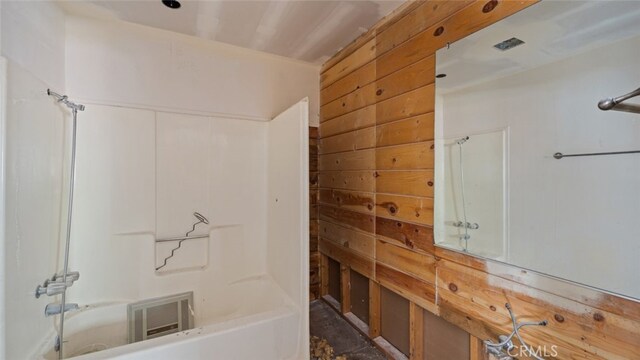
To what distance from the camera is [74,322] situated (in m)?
1.74

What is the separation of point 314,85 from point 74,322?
261 centimetres

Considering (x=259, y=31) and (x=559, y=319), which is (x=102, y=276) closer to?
(x=259, y=31)

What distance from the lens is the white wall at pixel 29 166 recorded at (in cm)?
117

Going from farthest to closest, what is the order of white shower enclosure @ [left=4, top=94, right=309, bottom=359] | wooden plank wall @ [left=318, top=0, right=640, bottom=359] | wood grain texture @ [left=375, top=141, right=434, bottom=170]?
white shower enclosure @ [left=4, top=94, right=309, bottom=359]
wood grain texture @ [left=375, top=141, right=434, bottom=170]
wooden plank wall @ [left=318, top=0, right=640, bottom=359]

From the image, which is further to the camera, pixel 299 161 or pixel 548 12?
pixel 299 161

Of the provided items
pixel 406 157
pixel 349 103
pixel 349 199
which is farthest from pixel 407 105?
pixel 349 199

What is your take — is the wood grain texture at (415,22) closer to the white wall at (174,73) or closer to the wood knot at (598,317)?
the white wall at (174,73)

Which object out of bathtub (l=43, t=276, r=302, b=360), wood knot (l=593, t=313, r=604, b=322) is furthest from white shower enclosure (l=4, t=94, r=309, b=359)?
wood knot (l=593, t=313, r=604, b=322)

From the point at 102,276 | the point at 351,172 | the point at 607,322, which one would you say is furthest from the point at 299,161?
the point at 102,276

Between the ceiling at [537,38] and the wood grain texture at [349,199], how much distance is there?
895 millimetres

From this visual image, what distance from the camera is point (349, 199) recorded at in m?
2.19

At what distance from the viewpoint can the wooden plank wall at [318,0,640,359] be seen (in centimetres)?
99

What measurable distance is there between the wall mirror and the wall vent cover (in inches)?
77.6

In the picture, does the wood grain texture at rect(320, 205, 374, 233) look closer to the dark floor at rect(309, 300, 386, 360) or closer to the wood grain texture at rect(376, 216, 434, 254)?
the wood grain texture at rect(376, 216, 434, 254)
